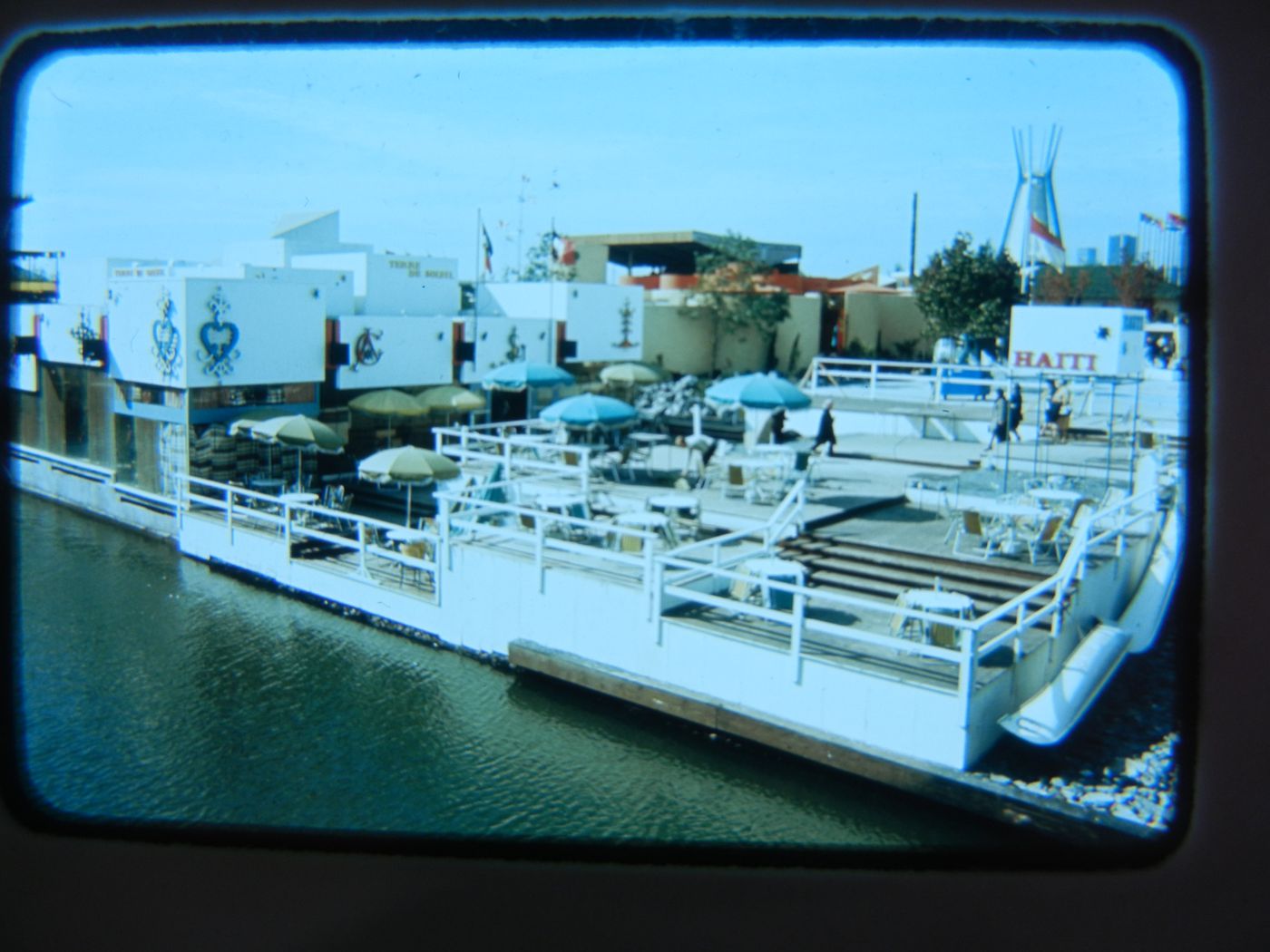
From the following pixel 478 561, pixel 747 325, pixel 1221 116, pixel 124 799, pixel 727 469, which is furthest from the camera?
pixel 747 325

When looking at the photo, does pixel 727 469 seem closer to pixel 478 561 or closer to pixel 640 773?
pixel 478 561

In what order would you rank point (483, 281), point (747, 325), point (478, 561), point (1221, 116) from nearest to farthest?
point (1221, 116) → point (478, 561) → point (483, 281) → point (747, 325)

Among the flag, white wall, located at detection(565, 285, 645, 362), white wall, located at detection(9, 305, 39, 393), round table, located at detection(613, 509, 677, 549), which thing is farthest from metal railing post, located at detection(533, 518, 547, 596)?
the flag

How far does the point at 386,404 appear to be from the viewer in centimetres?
1199

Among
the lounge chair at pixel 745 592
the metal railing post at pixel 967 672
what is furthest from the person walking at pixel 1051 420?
the metal railing post at pixel 967 672

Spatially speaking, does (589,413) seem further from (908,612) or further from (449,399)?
(908,612)

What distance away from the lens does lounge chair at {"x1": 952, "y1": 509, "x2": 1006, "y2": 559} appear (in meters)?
7.64

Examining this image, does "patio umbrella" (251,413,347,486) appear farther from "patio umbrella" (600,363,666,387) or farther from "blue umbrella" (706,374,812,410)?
"patio umbrella" (600,363,666,387)

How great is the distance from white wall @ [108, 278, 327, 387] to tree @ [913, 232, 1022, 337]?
9039mm

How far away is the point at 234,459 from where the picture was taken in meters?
11.5

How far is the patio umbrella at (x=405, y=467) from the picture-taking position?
9375 mm

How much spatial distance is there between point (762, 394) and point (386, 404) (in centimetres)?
452

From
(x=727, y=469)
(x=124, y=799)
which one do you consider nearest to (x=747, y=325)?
(x=727, y=469)

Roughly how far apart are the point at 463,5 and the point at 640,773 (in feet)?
14.6
